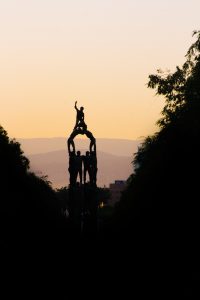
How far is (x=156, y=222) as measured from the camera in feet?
114

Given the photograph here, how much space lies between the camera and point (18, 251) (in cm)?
3066

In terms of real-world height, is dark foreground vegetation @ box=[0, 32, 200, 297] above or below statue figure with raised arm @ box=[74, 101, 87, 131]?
below

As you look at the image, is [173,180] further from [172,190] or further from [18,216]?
[18,216]

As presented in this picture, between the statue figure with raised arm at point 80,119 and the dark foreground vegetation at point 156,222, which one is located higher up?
the statue figure with raised arm at point 80,119

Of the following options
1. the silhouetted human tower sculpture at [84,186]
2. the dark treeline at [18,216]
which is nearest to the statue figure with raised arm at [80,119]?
the silhouetted human tower sculpture at [84,186]

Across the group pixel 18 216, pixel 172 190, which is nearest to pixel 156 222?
pixel 172 190

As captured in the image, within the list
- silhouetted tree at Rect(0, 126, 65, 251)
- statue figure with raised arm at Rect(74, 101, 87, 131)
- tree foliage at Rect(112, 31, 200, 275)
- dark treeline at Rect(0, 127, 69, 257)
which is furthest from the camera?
statue figure with raised arm at Rect(74, 101, 87, 131)

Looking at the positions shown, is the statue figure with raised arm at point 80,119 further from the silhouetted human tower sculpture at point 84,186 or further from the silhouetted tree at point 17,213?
the silhouetted tree at point 17,213

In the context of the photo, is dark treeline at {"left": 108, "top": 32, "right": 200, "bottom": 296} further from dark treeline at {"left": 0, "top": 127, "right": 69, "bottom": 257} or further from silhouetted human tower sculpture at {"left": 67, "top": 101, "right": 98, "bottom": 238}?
dark treeline at {"left": 0, "top": 127, "right": 69, "bottom": 257}

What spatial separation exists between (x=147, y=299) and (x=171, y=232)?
924 centimetres

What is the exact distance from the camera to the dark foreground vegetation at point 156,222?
2569 centimetres

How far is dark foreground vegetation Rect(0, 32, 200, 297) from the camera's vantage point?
25688 millimetres

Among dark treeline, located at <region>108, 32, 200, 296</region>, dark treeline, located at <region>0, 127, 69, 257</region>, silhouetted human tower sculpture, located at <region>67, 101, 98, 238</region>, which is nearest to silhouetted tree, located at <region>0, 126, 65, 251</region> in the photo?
dark treeline, located at <region>0, 127, 69, 257</region>

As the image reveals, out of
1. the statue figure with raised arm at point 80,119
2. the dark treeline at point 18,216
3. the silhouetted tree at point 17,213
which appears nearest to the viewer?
the dark treeline at point 18,216
